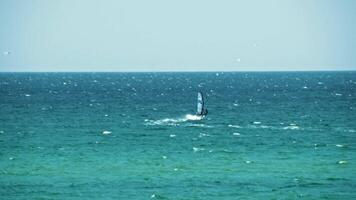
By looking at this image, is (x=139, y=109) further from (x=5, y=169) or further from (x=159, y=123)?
(x=5, y=169)

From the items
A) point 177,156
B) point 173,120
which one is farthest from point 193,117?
point 177,156

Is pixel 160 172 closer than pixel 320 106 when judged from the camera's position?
Yes

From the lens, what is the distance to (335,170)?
5444 cm

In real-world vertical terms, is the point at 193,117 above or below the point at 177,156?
below

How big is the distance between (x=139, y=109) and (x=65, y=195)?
74.8 metres

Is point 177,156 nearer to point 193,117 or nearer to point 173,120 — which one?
point 173,120

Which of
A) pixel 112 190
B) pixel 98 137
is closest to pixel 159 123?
pixel 98 137

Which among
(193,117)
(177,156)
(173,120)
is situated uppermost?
(177,156)

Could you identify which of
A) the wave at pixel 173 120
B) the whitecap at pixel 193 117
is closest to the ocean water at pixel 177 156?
the wave at pixel 173 120

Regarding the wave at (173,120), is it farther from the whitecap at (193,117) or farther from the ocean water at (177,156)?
the ocean water at (177,156)

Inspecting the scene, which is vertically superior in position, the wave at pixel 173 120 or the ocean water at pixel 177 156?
the ocean water at pixel 177 156

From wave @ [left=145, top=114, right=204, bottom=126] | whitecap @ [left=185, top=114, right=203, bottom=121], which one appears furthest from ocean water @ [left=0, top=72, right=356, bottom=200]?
whitecap @ [left=185, top=114, right=203, bottom=121]

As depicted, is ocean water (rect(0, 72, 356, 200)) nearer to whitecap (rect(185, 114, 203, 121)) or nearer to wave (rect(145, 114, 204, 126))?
wave (rect(145, 114, 204, 126))

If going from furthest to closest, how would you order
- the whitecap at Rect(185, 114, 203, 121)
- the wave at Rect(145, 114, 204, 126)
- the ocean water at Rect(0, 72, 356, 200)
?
the whitecap at Rect(185, 114, 203, 121), the wave at Rect(145, 114, 204, 126), the ocean water at Rect(0, 72, 356, 200)
